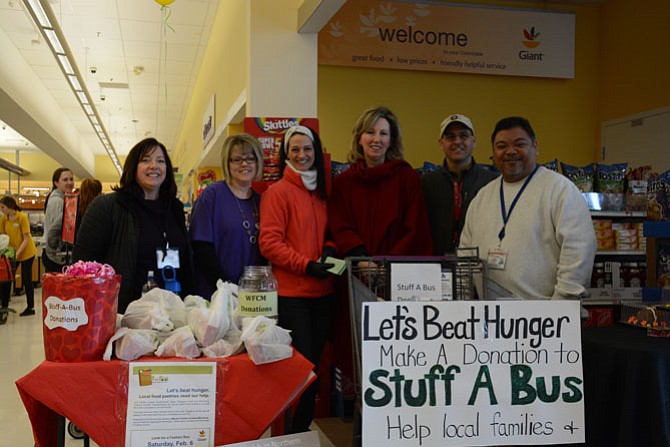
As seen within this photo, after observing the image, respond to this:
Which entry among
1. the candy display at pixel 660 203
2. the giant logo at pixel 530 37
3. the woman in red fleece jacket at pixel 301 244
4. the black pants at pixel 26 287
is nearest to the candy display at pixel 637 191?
the candy display at pixel 660 203

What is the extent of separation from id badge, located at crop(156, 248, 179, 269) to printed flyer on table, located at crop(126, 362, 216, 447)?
103 cm

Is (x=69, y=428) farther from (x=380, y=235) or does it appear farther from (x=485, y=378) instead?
(x=485, y=378)

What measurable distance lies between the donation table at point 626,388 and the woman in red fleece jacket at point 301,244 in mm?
1261

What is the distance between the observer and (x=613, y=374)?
6.58ft

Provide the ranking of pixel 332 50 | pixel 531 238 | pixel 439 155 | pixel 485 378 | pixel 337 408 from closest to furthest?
pixel 485 378 → pixel 531 238 → pixel 337 408 → pixel 332 50 → pixel 439 155

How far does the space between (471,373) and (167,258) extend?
1515 millimetres

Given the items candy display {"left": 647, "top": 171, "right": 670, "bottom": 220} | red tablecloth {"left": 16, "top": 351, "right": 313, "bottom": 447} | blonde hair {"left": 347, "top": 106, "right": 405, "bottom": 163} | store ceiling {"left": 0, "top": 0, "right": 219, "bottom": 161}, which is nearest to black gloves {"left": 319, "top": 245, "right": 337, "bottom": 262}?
blonde hair {"left": 347, "top": 106, "right": 405, "bottom": 163}

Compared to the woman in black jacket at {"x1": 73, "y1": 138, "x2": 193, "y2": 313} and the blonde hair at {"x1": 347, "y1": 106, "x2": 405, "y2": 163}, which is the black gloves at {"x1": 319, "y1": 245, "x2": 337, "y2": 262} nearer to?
the blonde hair at {"x1": 347, "y1": 106, "x2": 405, "y2": 163}

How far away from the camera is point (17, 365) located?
5305mm

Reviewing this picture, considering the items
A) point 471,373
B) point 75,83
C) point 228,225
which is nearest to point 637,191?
point 228,225

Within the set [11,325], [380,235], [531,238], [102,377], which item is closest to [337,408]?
[380,235]

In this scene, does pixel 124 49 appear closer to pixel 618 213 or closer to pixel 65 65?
pixel 65 65

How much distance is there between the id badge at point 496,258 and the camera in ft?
8.14

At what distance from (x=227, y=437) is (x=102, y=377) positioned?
413 mm
